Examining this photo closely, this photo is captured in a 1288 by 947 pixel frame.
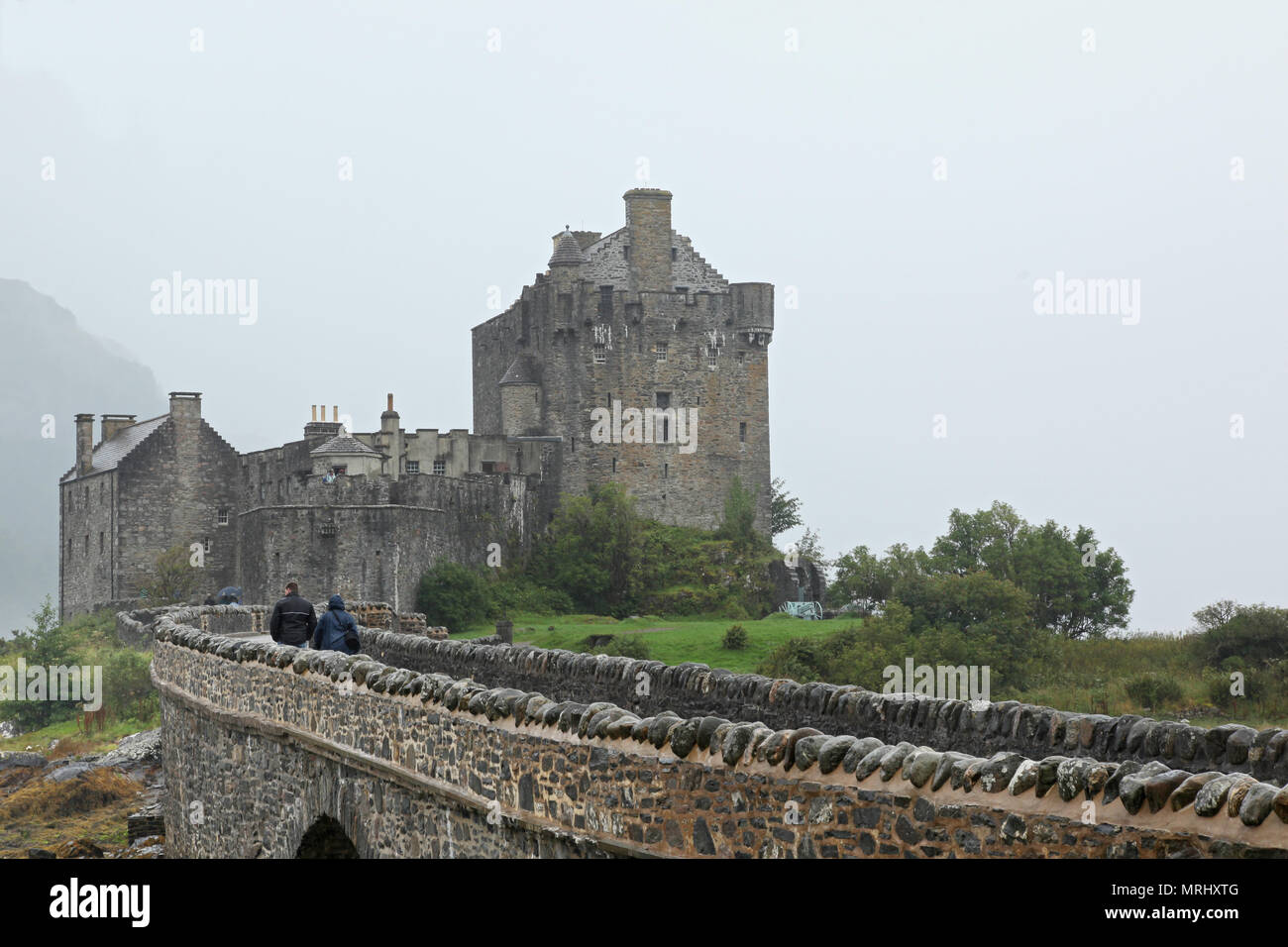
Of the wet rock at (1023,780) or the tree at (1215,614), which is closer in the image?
the wet rock at (1023,780)

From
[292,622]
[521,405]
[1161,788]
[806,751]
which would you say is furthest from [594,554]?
[1161,788]

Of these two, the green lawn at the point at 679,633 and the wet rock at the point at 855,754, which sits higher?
the wet rock at the point at 855,754

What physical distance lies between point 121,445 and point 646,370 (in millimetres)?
22705

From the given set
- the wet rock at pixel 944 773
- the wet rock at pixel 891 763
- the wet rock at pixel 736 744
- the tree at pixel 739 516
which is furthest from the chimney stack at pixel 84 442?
the wet rock at pixel 944 773

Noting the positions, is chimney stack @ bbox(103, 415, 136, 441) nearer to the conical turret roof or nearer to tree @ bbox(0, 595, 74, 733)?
tree @ bbox(0, 595, 74, 733)

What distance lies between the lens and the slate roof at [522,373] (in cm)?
6650

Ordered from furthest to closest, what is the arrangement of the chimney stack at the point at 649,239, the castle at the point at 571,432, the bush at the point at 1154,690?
the chimney stack at the point at 649,239 → the castle at the point at 571,432 → the bush at the point at 1154,690

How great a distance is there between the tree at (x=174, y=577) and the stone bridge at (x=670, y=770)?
42.1 meters

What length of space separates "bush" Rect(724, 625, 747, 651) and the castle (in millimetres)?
16501

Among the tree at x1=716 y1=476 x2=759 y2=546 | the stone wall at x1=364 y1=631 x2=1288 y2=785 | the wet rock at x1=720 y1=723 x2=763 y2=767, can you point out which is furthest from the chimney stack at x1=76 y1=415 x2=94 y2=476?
the wet rock at x1=720 y1=723 x2=763 y2=767

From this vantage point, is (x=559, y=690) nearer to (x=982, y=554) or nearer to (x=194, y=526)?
(x=982, y=554)

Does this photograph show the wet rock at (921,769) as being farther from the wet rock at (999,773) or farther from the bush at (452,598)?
the bush at (452,598)

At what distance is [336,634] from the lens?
2088 cm

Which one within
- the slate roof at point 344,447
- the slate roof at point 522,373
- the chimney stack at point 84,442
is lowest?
the slate roof at point 344,447
